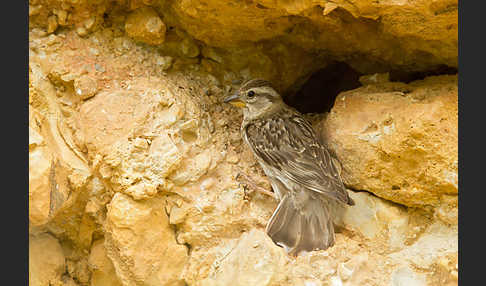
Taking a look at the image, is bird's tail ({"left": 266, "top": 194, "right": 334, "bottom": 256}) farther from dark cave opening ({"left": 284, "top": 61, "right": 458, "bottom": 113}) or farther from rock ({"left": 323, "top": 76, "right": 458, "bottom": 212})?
dark cave opening ({"left": 284, "top": 61, "right": 458, "bottom": 113})

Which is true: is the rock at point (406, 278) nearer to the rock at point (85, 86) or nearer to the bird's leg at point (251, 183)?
the bird's leg at point (251, 183)

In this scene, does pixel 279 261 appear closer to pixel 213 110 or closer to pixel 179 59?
pixel 213 110

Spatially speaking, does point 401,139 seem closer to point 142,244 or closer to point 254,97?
point 254,97

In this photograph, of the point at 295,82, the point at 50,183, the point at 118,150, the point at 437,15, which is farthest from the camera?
the point at 295,82

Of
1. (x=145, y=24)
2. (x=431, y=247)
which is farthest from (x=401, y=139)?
(x=145, y=24)

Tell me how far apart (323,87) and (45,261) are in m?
3.38

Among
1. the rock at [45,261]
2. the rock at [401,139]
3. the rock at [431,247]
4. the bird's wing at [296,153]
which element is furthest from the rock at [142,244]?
the rock at [431,247]

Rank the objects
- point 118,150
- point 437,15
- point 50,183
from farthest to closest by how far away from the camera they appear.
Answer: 1. point 118,150
2. point 50,183
3. point 437,15

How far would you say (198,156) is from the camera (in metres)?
4.16

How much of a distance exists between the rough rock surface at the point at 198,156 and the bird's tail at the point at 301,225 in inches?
4.0

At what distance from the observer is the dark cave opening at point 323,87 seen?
5566 millimetres

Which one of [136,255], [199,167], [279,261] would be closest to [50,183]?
[136,255]

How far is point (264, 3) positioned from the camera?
3.72 m

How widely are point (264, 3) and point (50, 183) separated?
2006mm
